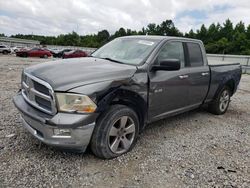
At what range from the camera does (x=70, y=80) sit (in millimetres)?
2779

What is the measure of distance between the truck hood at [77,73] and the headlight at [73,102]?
0.31 ft

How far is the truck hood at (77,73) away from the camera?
9.02ft

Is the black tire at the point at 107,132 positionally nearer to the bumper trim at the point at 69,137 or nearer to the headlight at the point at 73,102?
the bumper trim at the point at 69,137

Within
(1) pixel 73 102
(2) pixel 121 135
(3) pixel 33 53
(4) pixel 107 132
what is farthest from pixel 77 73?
(3) pixel 33 53

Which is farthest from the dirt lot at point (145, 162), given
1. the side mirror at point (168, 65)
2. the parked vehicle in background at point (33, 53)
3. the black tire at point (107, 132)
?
the parked vehicle in background at point (33, 53)

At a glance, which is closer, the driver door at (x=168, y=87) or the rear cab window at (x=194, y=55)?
the driver door at (x=168, y=87)

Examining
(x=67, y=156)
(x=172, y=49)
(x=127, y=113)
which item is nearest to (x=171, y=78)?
(x=172, y=49)

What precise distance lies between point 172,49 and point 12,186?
3215mm

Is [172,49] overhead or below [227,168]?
overhead

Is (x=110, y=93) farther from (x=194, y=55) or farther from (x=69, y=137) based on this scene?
(x=194, y=55)

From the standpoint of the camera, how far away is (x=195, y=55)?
4.61 m

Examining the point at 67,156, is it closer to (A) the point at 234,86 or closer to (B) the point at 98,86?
(B) the point at 98,86

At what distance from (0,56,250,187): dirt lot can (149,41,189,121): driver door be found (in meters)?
0.53

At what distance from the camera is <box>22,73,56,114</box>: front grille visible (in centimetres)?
271
